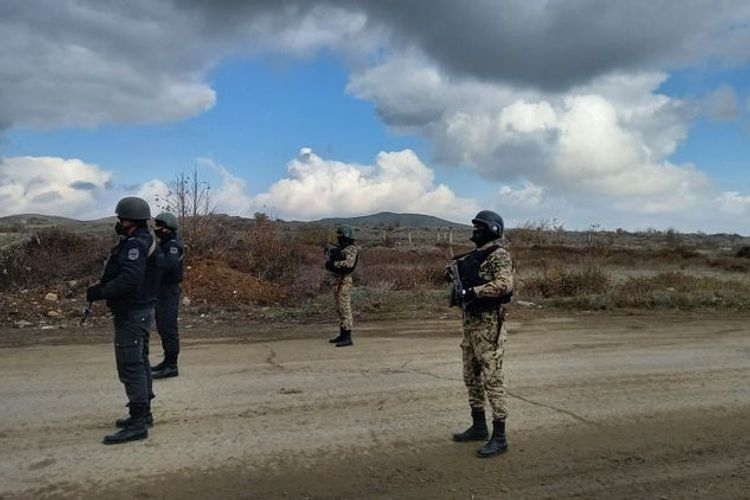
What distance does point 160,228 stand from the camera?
331 inches

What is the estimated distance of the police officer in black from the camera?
5895mm

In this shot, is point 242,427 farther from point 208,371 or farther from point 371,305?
point 371,305

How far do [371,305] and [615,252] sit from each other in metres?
25.3

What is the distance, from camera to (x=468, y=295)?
577 cm

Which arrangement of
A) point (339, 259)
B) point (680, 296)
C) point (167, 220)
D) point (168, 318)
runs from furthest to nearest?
point (680, 296)
point (339, 259)
point (168, 318)
point (167, 220)

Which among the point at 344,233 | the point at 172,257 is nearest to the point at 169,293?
the point at 172,257

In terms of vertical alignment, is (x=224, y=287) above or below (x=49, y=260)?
below

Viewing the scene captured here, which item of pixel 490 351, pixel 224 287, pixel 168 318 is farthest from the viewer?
pixel 224 287

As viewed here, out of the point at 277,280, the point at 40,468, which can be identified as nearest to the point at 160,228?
the point at 40,468

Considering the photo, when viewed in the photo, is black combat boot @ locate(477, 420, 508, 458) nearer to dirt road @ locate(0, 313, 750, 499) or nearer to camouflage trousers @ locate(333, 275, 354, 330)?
dirt road @ locate(0, 313, 750, 499)

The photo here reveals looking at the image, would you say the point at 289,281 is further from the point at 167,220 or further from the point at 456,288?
the point at 456,288

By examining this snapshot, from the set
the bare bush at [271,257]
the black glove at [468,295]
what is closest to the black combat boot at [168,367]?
the black glove at [468,295]

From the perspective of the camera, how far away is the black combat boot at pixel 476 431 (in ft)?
19.9

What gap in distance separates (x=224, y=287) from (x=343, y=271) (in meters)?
7.00
